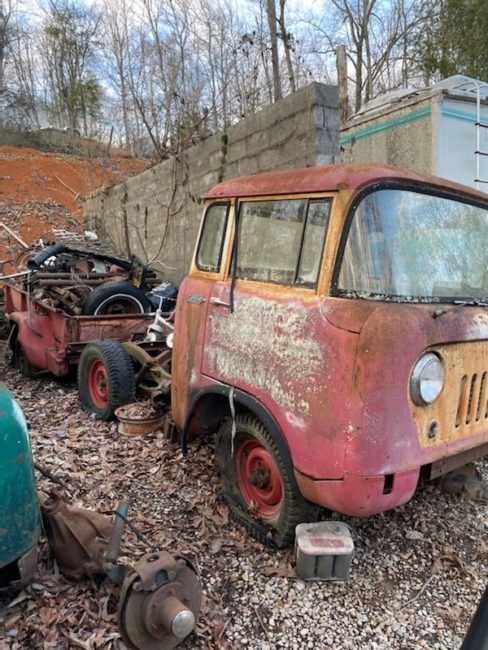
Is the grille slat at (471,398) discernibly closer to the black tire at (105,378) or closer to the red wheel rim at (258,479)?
the red wheel rim at (258,479)

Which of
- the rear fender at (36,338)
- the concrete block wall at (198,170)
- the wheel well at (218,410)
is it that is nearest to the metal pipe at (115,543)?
the wheel well at (218,410)

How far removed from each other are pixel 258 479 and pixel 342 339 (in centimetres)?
120

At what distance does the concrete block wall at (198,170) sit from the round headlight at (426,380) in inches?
135

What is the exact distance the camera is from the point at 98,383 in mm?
5164

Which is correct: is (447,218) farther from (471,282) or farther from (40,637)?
(40,637)

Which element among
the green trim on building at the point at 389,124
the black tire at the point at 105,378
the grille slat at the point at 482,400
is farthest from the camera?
the green trim on building at the point at 389,124

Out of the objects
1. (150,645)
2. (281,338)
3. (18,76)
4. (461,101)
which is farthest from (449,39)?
(18,76)

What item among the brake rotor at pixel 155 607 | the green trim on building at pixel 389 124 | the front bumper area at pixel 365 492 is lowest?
the brake rotor at pixel 155 607

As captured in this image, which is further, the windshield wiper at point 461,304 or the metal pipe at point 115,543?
the windshield wiper at point 461,304

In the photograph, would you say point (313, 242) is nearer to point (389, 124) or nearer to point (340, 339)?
point (340, 339)

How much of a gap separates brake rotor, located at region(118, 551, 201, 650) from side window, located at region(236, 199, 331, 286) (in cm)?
155

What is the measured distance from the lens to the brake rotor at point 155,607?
203cm

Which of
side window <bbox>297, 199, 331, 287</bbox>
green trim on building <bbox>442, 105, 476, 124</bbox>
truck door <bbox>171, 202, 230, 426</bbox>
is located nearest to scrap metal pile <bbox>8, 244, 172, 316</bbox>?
truck door <bbox>171, 202, 230, 426</bbox>

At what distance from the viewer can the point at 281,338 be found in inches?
107
